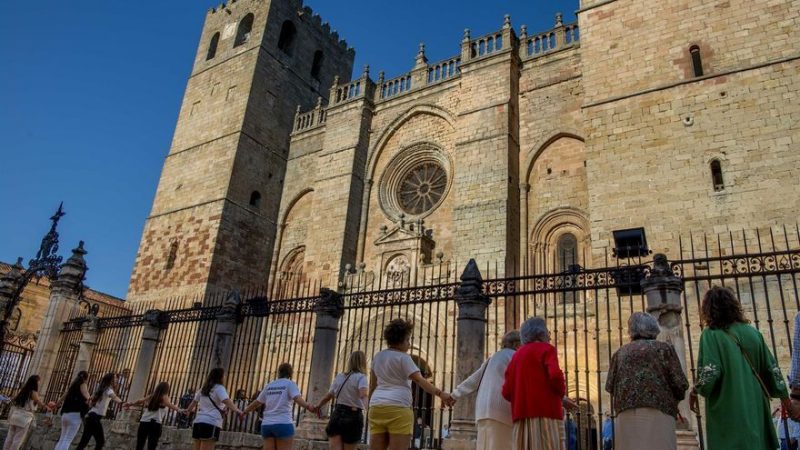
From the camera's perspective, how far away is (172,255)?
1750cm

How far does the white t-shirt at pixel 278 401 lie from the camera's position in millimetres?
4930

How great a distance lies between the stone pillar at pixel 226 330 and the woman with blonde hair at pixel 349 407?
3.98 m

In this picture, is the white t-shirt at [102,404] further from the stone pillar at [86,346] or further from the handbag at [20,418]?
the stone pillar at [86,346]

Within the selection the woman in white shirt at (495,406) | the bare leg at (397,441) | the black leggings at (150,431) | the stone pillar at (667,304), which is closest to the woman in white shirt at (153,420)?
the black leggings at (150,431)

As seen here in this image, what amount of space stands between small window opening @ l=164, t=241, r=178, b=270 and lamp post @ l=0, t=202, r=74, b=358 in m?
A: 6.03

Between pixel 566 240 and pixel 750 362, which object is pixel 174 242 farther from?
pixel 750 362

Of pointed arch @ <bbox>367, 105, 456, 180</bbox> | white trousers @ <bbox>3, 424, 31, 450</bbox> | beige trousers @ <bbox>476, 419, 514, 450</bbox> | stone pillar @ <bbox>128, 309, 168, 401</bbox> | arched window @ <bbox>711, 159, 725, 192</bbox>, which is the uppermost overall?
pointed arch @ <bbox>367, 105, 456, 180</bbox>

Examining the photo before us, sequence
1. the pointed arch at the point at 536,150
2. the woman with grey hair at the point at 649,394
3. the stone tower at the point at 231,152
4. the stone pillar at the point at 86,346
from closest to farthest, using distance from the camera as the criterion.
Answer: the woman with grey hair at the point at 649,394, the stone pillar at the point at 86,346, the pointed arch at the point at 536,150, the stone tower at the point at 231,152

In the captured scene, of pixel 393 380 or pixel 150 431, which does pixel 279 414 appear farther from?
pixel 150 431

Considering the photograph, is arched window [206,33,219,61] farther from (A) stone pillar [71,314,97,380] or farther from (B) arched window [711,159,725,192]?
(B) arched window [711,159,725,192]

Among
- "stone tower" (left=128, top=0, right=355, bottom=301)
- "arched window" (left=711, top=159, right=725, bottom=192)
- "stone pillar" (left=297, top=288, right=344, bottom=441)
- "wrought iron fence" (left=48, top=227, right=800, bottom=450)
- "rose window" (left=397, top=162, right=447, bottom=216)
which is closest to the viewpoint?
"wrought iron fence" (left=48, top=227, right=800, bottom=450)

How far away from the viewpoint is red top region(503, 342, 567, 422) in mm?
3357

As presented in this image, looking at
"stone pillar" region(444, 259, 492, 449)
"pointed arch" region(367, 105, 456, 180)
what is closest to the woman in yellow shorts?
"stone pillar" region(444, 259, 492, 449)

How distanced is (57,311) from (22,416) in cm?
504
